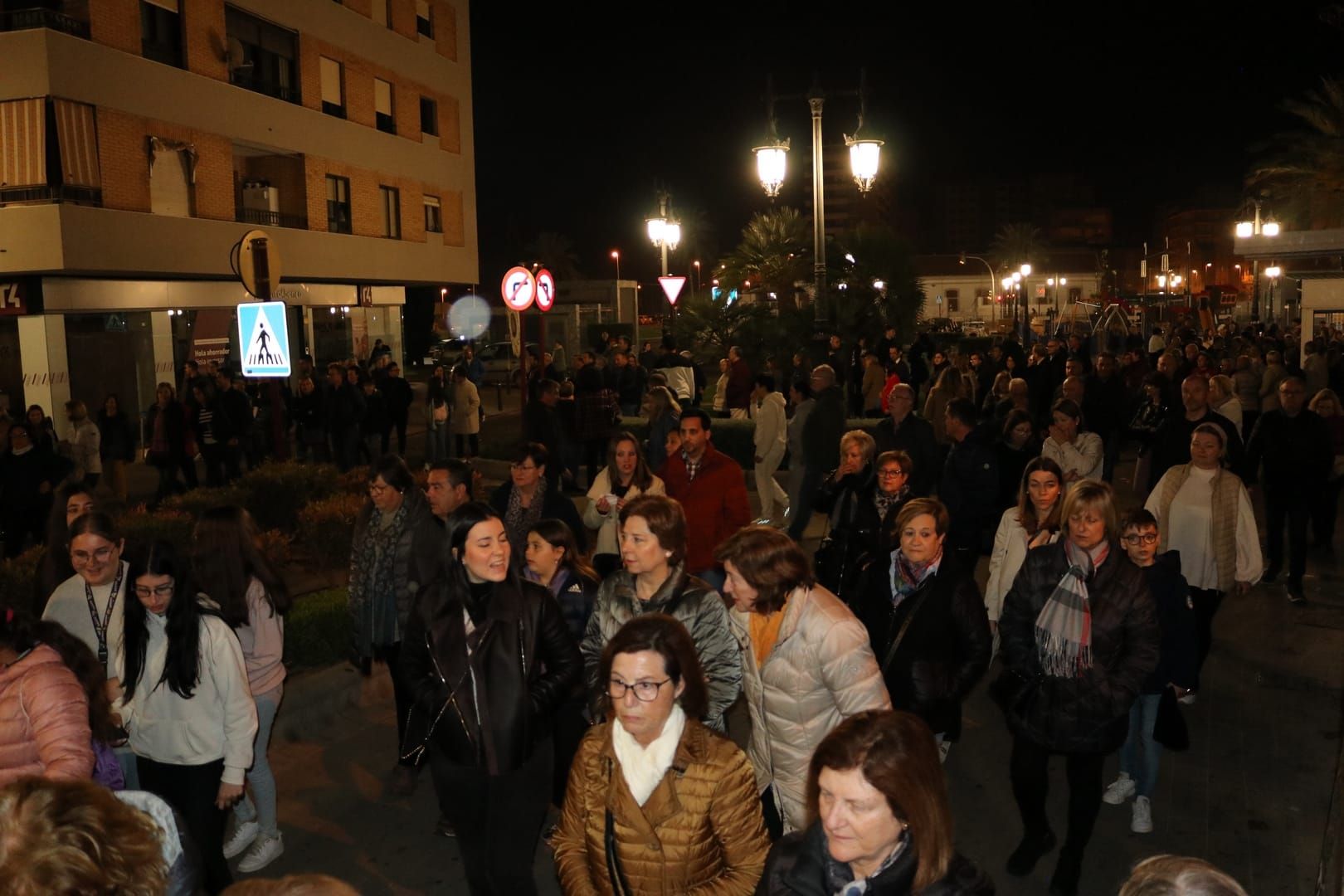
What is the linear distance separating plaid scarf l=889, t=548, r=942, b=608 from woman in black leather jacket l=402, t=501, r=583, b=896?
5.74ft

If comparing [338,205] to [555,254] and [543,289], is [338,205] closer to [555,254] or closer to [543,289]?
[543,289]

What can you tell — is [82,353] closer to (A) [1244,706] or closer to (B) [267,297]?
(B) [267,297]

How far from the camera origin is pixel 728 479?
766 centimetres

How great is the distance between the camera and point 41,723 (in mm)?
3715

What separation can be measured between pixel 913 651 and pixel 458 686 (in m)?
2.17

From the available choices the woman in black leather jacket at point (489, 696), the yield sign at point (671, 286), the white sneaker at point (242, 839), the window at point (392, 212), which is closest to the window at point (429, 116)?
the window at point (392, 212)

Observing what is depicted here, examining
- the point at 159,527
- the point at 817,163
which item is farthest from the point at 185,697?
the point at 817,163

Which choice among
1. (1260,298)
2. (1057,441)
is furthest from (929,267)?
(1057,441)

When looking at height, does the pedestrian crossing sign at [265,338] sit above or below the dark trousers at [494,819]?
above

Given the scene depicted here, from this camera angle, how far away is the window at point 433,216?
1367 inches

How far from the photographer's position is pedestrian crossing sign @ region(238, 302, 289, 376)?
9961 mm

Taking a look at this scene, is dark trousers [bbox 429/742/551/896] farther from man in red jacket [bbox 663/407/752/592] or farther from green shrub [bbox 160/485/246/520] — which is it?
green shrub [bbox 160/485/246/520]

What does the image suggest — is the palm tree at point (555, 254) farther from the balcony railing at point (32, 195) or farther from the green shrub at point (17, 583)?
the green shrub at point (17, 583)

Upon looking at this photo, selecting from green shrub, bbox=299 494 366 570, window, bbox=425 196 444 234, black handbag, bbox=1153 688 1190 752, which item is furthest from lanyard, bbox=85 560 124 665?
window, bbox=425 196 444 234
